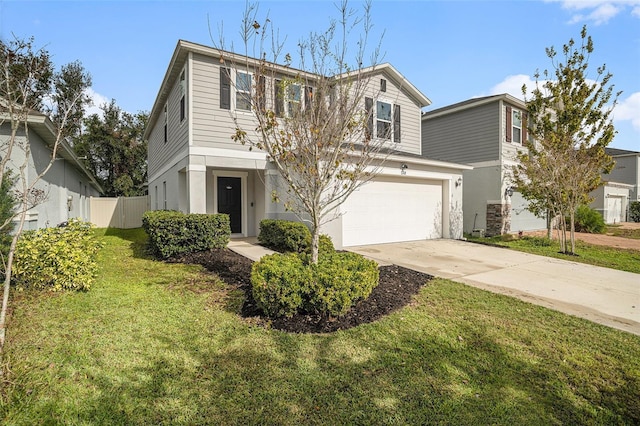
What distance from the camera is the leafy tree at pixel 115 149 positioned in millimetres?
25891

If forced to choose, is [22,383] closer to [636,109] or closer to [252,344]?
[252,344]

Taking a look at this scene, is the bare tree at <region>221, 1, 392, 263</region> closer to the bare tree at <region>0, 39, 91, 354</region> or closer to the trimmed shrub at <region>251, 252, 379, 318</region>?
the trimmed shrub at <region>251, 252, 379, 318</region>

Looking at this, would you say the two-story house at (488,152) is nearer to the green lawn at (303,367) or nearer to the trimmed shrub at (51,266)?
the green lawn at (303,367)

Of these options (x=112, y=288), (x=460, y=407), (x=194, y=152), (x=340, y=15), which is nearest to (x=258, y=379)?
(x=460, y=407)

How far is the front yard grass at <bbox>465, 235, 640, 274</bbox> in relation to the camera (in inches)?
353

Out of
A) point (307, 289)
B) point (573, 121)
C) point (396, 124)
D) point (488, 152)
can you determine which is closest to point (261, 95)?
point (307, 289)

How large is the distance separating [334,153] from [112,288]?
427 cm

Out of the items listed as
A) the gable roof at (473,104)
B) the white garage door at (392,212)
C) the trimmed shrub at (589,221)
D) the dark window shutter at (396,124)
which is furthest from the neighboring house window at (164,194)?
the trimmed shrub at (589,221)

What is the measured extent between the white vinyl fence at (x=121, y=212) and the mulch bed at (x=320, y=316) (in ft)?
43.9

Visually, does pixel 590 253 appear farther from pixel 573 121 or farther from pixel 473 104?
pixel 473 104

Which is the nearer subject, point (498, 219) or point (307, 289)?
point (307, 289)

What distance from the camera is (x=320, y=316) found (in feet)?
14.5

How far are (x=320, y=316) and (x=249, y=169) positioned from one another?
7.91 metres

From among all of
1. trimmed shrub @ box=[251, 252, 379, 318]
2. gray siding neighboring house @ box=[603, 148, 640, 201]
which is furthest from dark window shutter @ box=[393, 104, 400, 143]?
gray siding neighboring house @ box=[603, 148, 640, 201]
